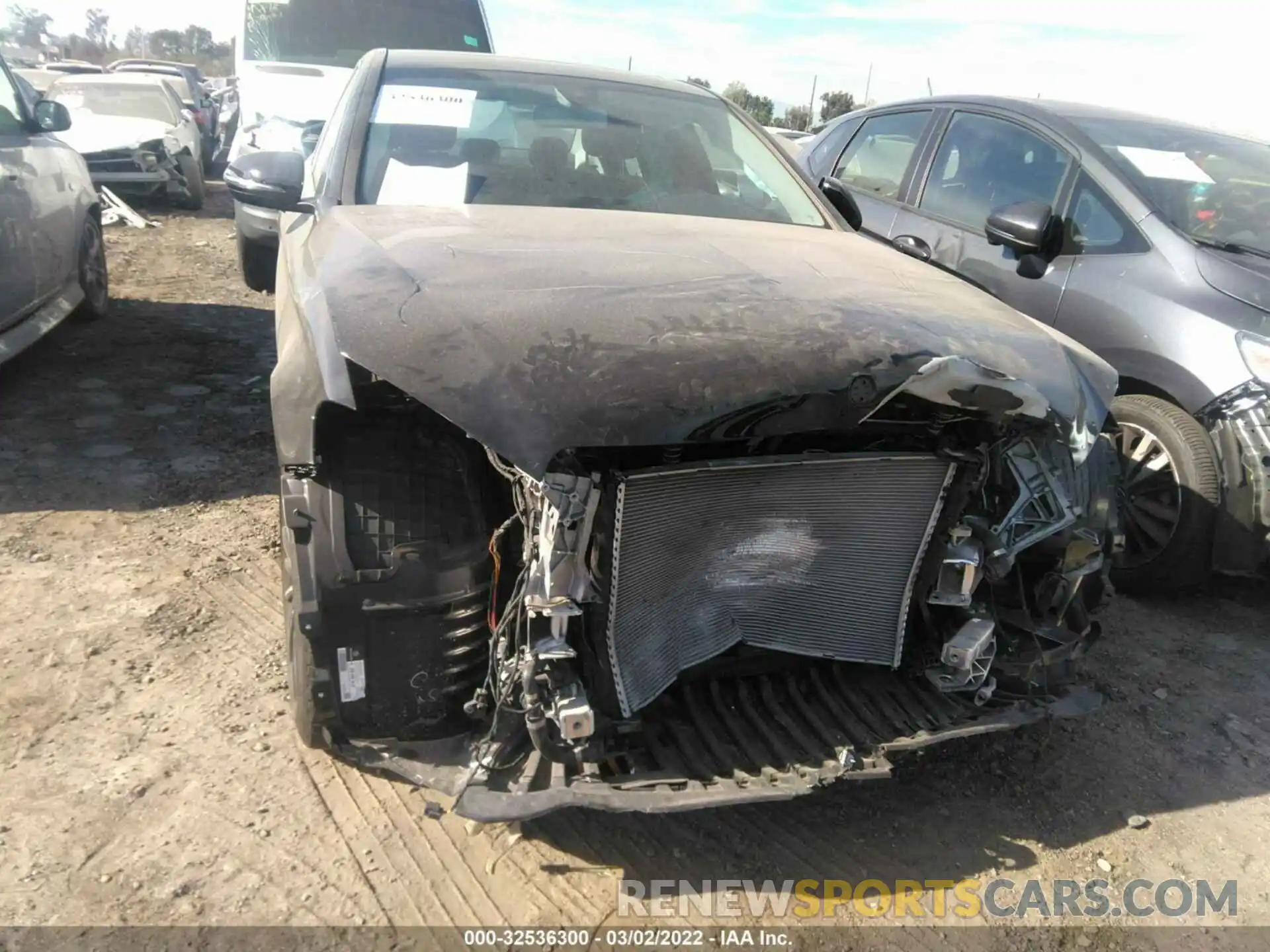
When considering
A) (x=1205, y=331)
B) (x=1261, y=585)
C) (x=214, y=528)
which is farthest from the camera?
(x=1261, y=585)

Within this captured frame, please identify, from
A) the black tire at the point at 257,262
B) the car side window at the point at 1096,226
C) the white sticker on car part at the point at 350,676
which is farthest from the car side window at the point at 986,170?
the black tire at the point at 257,262

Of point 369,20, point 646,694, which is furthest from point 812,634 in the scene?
point 369,20

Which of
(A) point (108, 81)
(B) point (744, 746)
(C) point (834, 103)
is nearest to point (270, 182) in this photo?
(B) point (744, 746)

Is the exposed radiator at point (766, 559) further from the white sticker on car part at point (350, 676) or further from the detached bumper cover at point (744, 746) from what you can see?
the white sticker on car part at point (350, 676)

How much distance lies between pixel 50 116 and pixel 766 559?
5360mm

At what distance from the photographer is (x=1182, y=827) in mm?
2516

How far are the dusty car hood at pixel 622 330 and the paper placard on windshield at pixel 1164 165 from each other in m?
1.92

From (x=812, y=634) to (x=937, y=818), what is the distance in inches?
24.6

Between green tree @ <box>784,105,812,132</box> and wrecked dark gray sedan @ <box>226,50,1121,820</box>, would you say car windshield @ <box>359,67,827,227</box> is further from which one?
green tree @ <box>784,105,812,132</box>

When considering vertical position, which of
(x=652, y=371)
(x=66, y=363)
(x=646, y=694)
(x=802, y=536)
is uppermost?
(x=652, y=371)

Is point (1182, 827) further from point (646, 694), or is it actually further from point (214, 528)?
point (214, 528)

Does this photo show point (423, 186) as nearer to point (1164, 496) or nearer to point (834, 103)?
point (1164, 496)

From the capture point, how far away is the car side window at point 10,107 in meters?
4.98

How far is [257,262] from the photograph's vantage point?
20.2 feet
